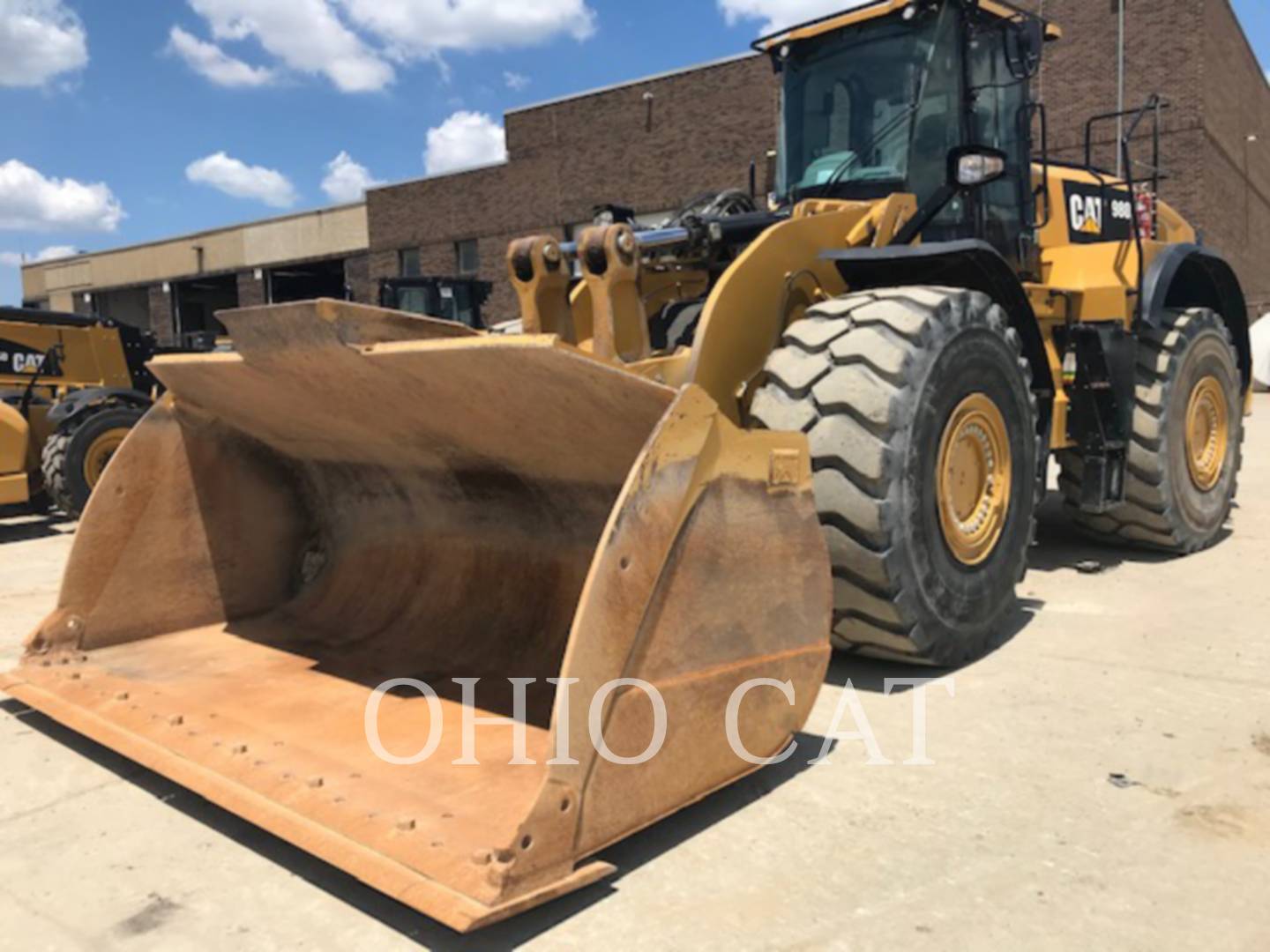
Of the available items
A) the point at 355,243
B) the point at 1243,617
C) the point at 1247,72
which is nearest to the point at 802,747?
the point at 1243,617

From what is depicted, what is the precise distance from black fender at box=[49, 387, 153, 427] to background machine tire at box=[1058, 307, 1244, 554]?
7804 mm

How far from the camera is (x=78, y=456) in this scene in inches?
364

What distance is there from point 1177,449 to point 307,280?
124 feet

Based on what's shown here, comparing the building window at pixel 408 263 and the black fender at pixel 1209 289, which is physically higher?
the building window at pixel 408 263

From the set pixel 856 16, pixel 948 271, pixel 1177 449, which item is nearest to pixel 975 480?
pixel 948 271

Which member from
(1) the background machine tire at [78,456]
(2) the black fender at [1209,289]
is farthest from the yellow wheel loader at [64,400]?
(2) the black fender at [1209,289]

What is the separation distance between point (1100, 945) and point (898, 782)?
0.90 metres

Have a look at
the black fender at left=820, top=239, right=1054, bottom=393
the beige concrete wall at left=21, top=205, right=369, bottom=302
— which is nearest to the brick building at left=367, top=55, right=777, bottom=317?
the beige concrete wall at left=21, top=205, right=369, bottom=302

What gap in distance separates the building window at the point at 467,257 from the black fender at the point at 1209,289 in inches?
1081

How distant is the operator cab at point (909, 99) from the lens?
5.03 metres

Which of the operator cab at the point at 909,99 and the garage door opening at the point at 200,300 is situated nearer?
the operator cab at the point at 909,99

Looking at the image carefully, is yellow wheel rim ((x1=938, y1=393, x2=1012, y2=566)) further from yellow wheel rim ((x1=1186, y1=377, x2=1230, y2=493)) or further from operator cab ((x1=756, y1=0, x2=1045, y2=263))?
yellow wheel rim ((x1=1186, y1=377, x2=1230, y2=493))

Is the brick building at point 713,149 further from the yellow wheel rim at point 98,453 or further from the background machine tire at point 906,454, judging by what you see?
the background machine tire at point 906,454

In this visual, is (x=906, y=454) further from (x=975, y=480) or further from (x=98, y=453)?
(x=98, y=453)
